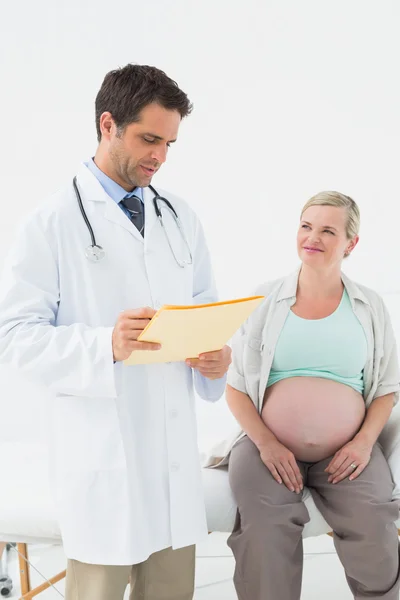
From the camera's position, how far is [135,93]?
1521mm

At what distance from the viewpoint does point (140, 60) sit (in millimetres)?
3436

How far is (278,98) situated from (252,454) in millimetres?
1908

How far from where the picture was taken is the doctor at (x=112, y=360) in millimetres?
1444

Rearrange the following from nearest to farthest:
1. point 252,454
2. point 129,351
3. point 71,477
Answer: point 129,351, point 71,477, point 252,454

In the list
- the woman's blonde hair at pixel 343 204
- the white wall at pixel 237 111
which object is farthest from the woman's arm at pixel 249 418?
the white wall at pixel 237 111

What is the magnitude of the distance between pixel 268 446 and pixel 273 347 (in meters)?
0.30

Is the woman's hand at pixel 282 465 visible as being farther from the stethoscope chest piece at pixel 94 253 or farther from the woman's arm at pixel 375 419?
the stethoscope chest piece at pixel 94 253

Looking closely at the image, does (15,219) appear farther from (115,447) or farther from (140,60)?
(115,447)

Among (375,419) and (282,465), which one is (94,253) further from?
(375,419)

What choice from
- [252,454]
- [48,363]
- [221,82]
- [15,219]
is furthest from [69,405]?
[221,82]

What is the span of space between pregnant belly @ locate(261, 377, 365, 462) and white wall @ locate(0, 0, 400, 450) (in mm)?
1304

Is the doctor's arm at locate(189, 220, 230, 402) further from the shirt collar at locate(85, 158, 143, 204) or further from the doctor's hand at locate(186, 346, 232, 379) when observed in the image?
the shirt collar at locate(85, 158, 143, 204)

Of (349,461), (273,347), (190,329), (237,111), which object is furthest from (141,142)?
(237,111)

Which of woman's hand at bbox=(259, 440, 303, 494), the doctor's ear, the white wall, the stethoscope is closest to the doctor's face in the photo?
the doctor's ear
